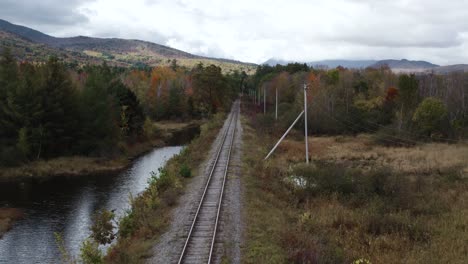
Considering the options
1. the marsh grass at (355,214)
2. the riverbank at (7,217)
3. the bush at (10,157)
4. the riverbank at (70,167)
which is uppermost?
the marsh grass at (355,214)

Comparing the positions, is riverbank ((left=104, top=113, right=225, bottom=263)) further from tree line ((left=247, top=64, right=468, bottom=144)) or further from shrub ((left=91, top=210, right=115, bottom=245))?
tree line ((left=247, top=64, right=468, bottom=144))

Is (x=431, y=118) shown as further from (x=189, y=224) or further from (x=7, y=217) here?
(x=7, y=217)

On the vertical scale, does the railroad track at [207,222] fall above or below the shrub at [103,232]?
above

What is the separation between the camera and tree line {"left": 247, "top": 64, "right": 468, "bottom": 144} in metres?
61.2

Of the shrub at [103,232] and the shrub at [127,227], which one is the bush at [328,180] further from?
the shrub at [103,232]

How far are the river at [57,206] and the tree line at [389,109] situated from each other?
1156 inches

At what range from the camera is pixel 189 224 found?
20.9 m

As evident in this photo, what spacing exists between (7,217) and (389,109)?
62.3 metres

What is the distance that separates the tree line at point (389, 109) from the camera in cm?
6119

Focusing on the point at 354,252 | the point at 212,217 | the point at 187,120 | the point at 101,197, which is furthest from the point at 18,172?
the point at 187,120

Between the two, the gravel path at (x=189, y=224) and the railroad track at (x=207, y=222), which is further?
the gravel path at (x=189, y=224)

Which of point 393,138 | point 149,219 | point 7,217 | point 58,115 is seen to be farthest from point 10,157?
point 393,138

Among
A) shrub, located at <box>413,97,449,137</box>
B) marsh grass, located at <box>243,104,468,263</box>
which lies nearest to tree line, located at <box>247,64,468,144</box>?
shrub, located at <box>413,97,449,137</box>

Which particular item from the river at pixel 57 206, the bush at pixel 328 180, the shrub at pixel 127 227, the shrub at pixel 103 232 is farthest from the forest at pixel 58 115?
the bush at pixel 328 180
